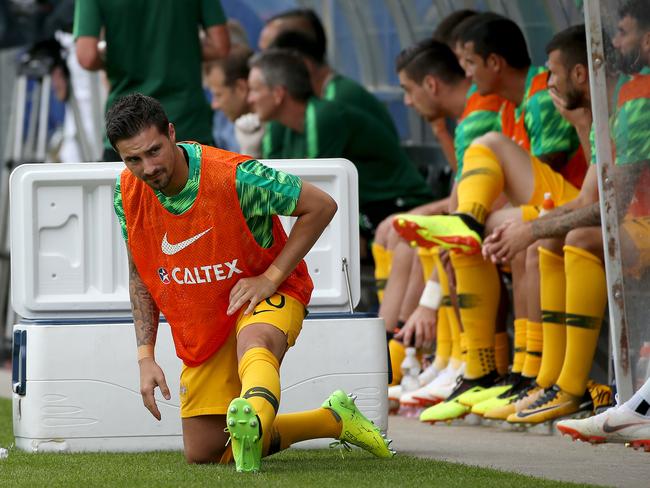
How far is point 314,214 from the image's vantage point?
4.85 meters

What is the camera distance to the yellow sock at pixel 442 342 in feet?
24.7

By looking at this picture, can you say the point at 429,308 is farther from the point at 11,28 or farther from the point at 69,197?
the point at 11,28

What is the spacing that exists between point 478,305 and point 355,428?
1.82 meters

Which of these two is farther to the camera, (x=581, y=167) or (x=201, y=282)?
(x=581, y=167)

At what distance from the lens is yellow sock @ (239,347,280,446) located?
14.8 ft

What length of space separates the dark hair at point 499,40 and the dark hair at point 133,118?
280 cm

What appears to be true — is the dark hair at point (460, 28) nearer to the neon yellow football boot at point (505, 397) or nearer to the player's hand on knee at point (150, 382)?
the neon yellow football boot at point (505, 397)

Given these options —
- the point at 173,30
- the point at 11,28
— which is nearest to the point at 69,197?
the point at 173,30

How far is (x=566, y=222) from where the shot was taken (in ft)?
19.9

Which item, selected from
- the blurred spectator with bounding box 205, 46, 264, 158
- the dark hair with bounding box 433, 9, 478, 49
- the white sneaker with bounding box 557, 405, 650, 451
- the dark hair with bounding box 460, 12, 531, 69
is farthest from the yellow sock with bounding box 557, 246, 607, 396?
the blurred spectator with bounding box 205, 46, 264, 158

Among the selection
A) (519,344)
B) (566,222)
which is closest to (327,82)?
(519,344)

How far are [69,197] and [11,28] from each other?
4602 mm

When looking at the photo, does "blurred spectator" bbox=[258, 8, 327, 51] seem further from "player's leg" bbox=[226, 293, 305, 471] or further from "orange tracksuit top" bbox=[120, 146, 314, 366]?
"player's leg" bbox=[226, 293, 305, 471]

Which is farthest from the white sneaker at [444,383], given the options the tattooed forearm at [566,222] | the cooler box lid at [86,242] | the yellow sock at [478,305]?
the cooler box lid at [86,242]
